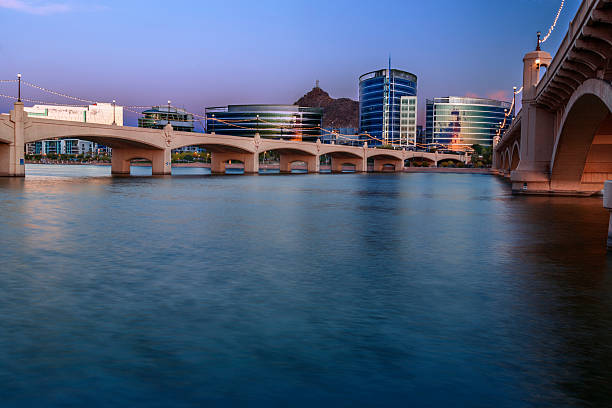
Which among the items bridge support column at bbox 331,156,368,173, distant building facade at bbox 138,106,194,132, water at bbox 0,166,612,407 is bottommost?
water at bbox 0,166,612,407

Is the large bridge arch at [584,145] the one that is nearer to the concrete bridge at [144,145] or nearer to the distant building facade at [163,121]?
the concrete bridge at [144,145]

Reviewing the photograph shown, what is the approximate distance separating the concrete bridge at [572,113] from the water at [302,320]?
7.71 metres

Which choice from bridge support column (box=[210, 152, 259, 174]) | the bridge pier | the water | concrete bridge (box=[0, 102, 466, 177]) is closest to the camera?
the water

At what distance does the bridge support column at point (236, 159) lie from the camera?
111 metres

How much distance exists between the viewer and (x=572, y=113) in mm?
32875

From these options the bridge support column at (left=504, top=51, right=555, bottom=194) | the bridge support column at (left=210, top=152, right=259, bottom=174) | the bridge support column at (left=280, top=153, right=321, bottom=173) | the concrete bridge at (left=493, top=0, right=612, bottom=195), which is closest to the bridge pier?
the bridge support column at (left=210, top=152, right=259, bottom=174)

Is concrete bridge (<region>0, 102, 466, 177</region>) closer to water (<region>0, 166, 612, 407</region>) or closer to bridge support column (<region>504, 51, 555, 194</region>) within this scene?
water (<region>0, 166, 612, 407</region>)

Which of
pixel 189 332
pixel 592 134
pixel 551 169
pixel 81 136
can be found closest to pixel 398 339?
pixel 189 332

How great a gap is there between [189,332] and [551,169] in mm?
40484

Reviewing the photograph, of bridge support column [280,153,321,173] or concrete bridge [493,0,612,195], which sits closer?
concrete bridge [493,0,612,195]

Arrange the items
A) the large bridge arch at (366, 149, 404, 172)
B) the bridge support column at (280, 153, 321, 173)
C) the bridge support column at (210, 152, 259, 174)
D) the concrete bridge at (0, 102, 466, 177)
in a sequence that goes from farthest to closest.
Answer: the large bridge arch at (366, 149, 404, 172), the bridge support column at (280, 153, 321, 173), the bridge support column at (210, 152, 259, 174), the concrete bridge at (0, 102, 466, 177)

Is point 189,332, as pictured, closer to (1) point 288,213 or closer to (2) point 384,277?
(2) point 384,277

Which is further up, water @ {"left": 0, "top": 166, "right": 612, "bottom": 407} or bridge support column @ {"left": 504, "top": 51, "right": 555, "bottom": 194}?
bridge support column @ {"left": 504, "top": 51, "right": 555, "bottom": 194}

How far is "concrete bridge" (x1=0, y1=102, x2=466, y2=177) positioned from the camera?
61.1 metres
